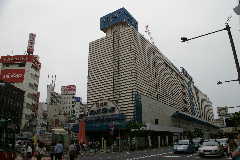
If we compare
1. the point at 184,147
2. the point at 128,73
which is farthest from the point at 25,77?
the point at 184,147

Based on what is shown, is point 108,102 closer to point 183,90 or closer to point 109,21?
point 109,21

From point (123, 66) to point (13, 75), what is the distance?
108 ft

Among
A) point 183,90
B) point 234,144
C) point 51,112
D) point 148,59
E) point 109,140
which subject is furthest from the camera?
point 183,90

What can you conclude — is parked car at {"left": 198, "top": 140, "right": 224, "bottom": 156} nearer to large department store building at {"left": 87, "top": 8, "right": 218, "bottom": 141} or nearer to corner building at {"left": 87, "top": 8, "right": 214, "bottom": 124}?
large department store building at {"left": 87, "top": 8, "right": 218, "bottom": 141}

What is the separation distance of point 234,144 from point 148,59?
2884 inches

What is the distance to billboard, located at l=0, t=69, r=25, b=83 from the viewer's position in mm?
77688

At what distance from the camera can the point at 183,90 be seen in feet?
448

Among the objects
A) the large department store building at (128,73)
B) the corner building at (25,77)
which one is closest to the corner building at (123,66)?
the large department store building at (128,73)

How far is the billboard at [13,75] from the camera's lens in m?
77.7

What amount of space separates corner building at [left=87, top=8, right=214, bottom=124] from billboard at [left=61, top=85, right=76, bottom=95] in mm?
45012

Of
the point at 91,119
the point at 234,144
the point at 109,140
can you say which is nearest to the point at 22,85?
the point at 91,119

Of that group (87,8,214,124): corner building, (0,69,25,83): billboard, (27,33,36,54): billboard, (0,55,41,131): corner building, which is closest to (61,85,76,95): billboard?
(87,8,214,124): corner building

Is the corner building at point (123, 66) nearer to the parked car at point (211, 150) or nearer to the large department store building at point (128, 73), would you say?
the large department store building at point (128, 73)

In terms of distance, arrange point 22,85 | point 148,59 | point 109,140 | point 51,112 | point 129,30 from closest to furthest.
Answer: point 109,140, point 22,85, point 129,30, point 148,59, point 51,112
